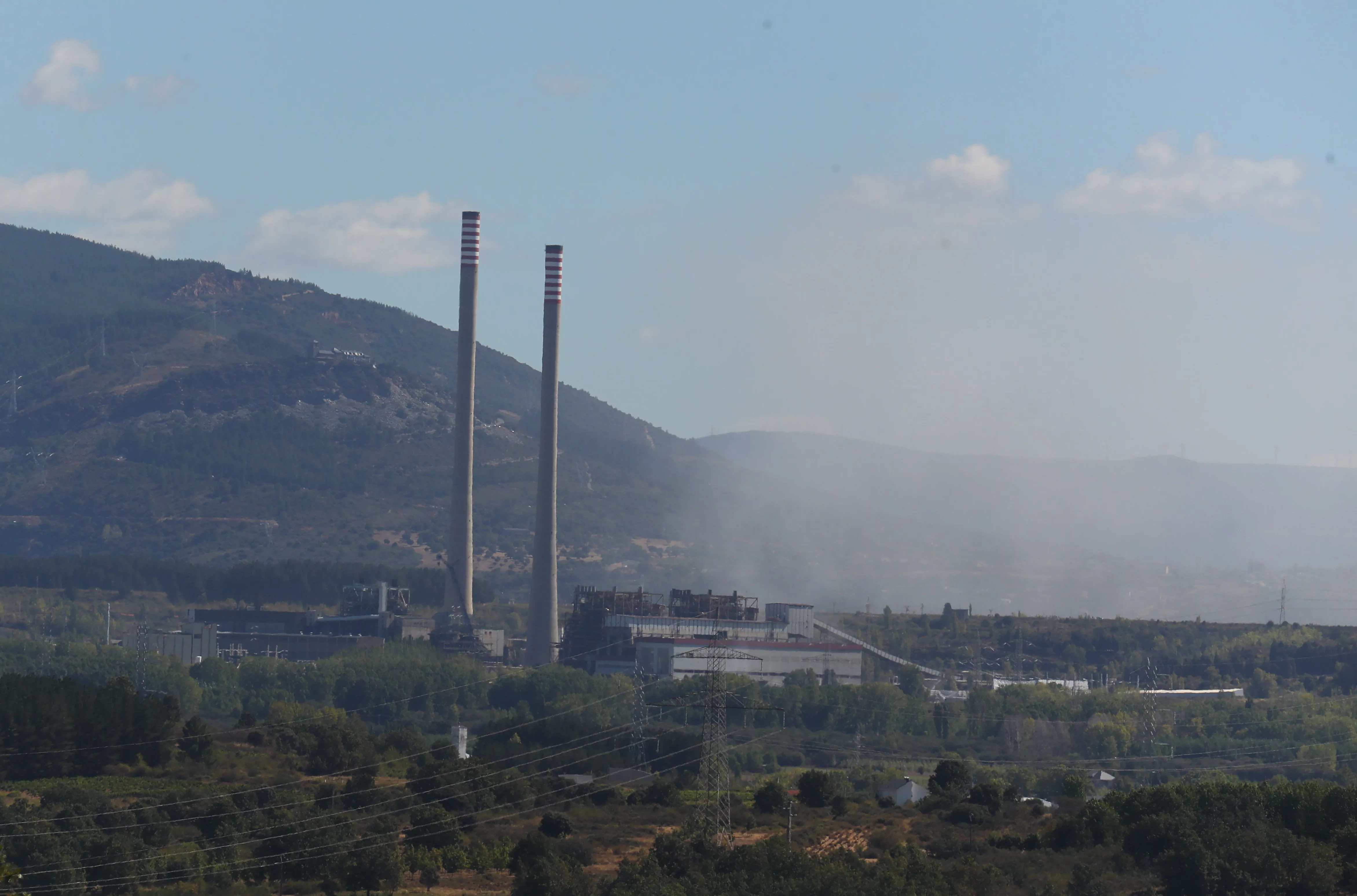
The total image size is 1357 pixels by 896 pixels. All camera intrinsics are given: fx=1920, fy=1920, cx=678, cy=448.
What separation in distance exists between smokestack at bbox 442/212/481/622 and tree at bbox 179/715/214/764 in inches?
3095

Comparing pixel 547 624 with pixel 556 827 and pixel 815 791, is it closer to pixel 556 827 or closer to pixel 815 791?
pixel 815 791

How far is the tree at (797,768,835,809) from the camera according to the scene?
A: 297ft

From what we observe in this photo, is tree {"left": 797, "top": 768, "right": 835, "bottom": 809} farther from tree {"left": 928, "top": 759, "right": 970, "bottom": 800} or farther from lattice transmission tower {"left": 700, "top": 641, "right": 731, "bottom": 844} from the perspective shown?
tree {"left": 928, "top": 759, "right": 970, "bottom": 800}

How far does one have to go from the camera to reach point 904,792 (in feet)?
335

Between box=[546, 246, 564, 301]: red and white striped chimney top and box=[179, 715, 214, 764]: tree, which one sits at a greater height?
box=[546, 246, 564, 301]: red and white striped chimney top

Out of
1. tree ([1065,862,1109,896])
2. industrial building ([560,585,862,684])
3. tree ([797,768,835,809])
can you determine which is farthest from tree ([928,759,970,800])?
industrial building ([560,585,862,684])

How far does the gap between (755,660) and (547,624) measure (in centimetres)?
2167

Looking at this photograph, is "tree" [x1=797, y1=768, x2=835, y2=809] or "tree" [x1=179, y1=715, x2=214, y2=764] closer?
"tree" [x1=797, y1=768, x2=835, y2=809]

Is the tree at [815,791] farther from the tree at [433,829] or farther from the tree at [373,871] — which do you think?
the tree at [373,871]

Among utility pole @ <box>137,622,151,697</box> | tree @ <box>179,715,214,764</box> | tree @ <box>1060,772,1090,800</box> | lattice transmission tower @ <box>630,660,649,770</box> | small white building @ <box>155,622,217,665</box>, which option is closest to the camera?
tree @ <box>179,715,214,764</box>

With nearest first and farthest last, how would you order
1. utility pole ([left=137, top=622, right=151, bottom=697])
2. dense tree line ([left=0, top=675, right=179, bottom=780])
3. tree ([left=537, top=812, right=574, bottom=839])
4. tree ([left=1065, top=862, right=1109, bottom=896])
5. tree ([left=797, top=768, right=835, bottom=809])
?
1. tree ([left=1065, top=862, right=1109, bottom=896])
2. tree ([left=537, top=812, right=574, bottom=839])
3. tree ([left=797, top=768, right=835, bottom=809])
4. dense tree line ([left=0, top=675, right=179, bottom=780])
5. utility pole ([left=137, top=622, right=151, bottom=697])

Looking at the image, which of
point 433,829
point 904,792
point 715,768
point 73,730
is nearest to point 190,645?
point 73,730

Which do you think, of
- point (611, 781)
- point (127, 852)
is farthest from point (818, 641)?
point (127, 852)

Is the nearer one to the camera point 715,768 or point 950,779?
point 715,768
